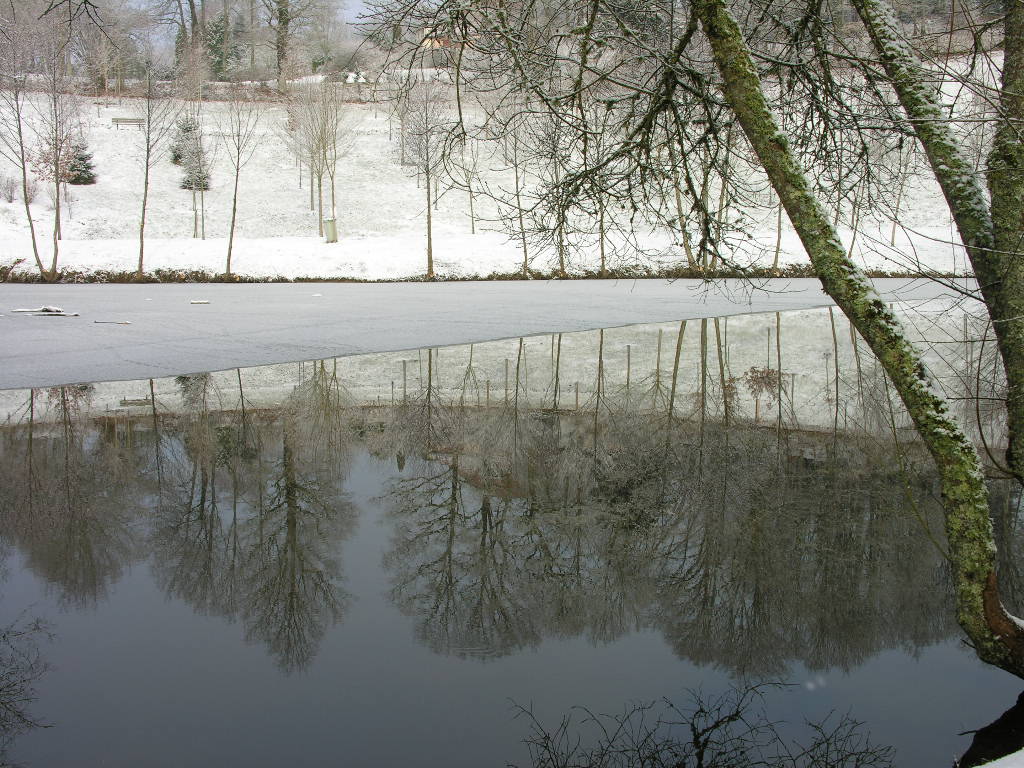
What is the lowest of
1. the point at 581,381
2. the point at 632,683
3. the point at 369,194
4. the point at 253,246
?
the point at 632,683

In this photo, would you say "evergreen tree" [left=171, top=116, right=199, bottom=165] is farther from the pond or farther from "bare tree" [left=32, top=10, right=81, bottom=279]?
the pond

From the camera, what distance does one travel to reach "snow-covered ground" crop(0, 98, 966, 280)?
3309 cm

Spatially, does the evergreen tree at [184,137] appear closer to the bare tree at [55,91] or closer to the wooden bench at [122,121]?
Result: the wooden bench at [122,121]

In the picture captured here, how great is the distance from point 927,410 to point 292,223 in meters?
44.7

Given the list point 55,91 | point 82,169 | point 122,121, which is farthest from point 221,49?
point 55,91

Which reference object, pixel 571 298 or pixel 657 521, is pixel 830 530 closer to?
pixel 657 521

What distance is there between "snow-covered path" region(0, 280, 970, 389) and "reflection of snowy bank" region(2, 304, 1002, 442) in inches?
35.8

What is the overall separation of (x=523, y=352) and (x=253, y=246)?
25.4 metres

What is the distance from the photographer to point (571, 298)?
76.6 ft

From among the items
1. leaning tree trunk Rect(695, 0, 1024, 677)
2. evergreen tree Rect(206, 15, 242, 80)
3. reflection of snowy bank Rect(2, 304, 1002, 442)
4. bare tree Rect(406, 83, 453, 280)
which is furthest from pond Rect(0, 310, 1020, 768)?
evergreen tree Rect(206, 15, 242, 80)

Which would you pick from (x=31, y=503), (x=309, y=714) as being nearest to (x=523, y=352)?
(x=31, y=503)

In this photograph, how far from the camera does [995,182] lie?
4617mm

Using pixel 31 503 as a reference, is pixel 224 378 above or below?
above

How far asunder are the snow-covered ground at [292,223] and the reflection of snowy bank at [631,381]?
15.1 metres
